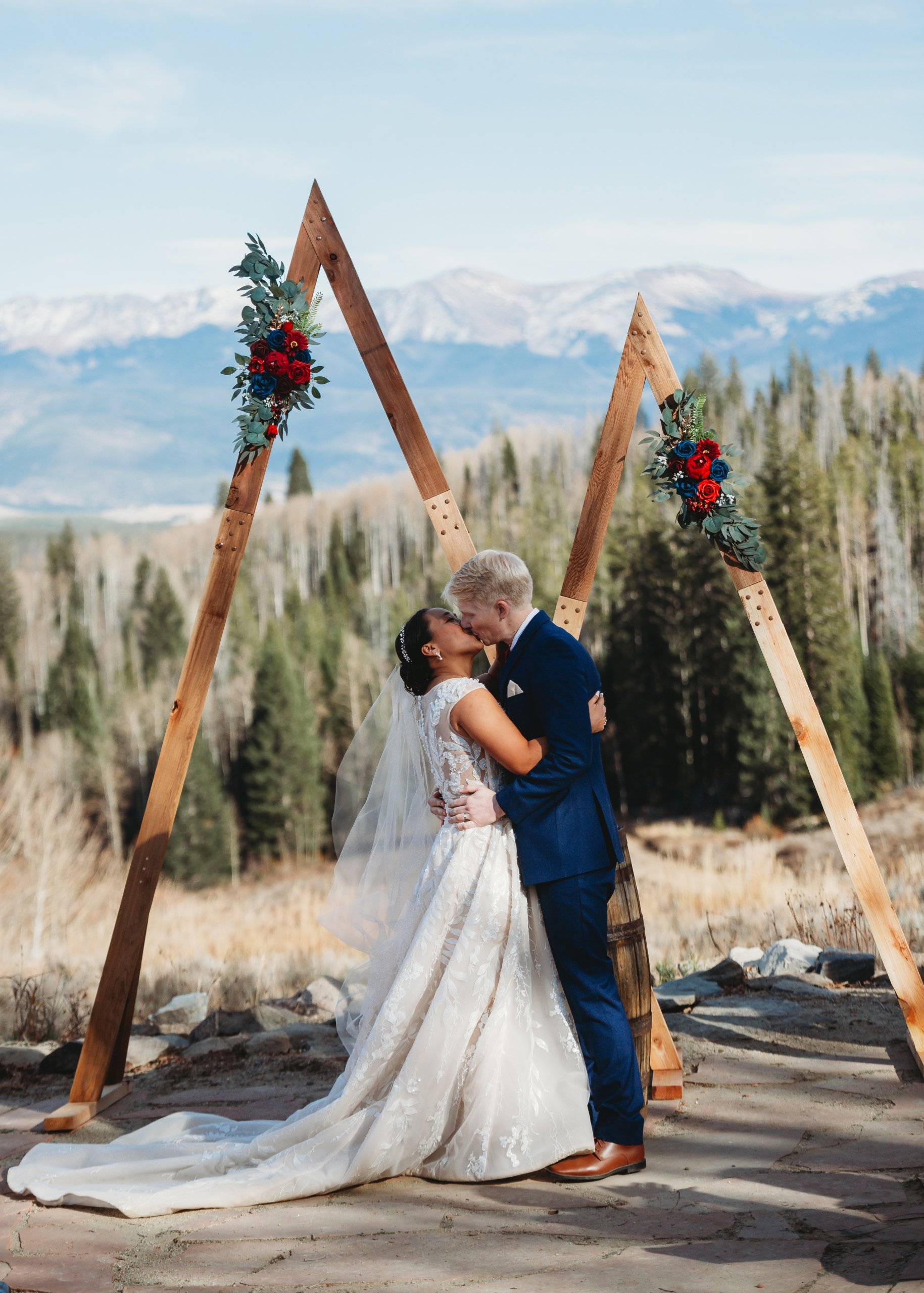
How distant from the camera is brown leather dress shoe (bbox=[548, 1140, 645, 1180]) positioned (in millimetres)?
3988

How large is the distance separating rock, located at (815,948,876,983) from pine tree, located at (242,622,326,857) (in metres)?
46.2

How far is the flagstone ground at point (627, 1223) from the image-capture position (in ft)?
10.5

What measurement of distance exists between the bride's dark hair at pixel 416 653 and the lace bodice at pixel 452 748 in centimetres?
6

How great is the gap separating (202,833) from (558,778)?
46.4m

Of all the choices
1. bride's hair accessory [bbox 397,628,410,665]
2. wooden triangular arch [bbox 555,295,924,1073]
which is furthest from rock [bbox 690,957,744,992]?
bride's hair accessory [bbox 397,628,410,665]

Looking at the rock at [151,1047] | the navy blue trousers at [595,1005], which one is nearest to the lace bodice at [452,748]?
the navy blue trousers at [595,1005]

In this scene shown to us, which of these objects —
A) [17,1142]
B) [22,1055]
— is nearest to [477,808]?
[17,1142]

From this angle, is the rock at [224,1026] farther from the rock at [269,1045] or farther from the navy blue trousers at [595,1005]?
the navy blue trousers at [595,1005]

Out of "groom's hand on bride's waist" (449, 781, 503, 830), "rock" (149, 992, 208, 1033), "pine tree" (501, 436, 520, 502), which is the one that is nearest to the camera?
"groom's hand on bride's waist" (449, 781, 503, 830)

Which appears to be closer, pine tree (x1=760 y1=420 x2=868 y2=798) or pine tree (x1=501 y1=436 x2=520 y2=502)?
pine tree (x1=760 y1=420 x2=868 y2=798)

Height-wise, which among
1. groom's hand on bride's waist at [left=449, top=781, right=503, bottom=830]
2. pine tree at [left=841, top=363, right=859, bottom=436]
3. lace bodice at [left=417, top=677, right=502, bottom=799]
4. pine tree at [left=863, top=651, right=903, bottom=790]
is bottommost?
pine tree at [left=863, top=651, right=903, bottom=790]

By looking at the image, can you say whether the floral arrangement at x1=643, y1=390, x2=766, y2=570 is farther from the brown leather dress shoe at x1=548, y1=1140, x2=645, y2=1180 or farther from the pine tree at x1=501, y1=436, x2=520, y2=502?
the pine tree at x1=501, y1=436, x2=520, y2=502

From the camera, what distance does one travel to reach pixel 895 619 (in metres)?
57.8

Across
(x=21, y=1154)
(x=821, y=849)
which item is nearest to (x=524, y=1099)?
(x=21, y=1154)
